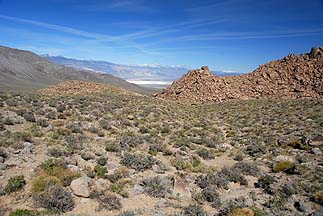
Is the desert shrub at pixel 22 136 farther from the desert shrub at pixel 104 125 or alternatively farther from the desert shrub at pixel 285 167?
the desert shrub at pixel 285 167

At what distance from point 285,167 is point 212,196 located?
5.03m

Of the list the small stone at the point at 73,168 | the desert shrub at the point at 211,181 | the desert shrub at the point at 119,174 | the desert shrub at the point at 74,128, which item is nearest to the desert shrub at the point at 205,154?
the desert shrub at the point at 211,181

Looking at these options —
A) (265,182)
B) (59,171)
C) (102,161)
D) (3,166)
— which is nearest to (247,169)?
(265,182)

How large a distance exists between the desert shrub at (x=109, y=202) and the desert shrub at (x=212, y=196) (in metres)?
3.15

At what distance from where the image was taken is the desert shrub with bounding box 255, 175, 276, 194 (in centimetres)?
1112

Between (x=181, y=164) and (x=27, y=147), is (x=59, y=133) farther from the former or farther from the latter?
(x=181, y=164)

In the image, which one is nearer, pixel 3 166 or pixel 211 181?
pixel 3 166

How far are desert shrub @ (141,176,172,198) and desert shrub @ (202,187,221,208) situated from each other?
131cm

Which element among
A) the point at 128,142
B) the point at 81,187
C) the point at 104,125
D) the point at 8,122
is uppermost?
the point at 8,122

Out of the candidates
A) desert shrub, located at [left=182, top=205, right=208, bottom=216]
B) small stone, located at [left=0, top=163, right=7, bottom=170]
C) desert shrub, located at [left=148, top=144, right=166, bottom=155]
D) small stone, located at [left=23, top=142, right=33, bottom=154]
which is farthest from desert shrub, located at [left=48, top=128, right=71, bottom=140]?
desert shrub, located at [left=182, top=205, right=208, bottom=216]

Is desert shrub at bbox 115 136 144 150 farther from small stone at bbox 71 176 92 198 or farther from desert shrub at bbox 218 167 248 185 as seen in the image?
desert shrub at bbox 218 167 248 185

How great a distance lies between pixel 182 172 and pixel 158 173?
1.16 m

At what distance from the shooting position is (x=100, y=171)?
438 inches

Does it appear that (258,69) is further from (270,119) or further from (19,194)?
A: (19,194)
